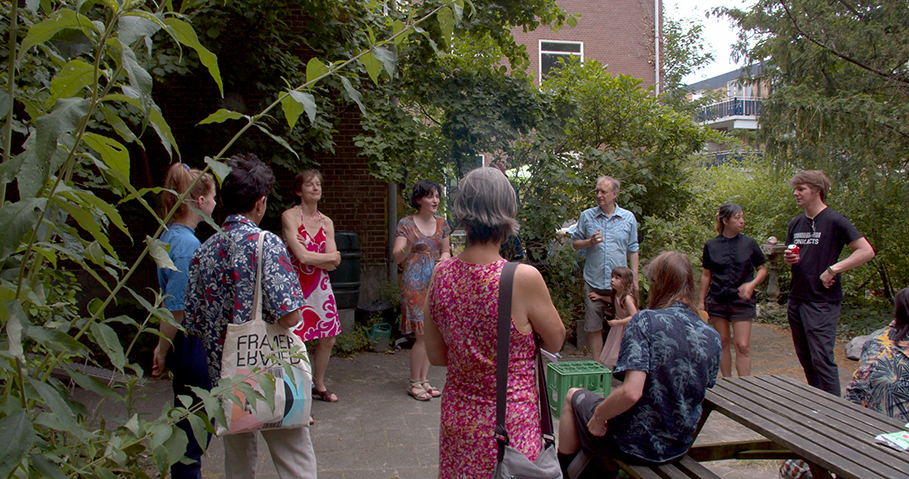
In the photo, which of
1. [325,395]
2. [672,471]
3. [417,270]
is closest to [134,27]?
[672,471]

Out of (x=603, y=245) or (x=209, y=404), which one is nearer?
(x=209, y=404)

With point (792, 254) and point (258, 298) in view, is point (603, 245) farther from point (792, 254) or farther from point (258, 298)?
point (258, 298)

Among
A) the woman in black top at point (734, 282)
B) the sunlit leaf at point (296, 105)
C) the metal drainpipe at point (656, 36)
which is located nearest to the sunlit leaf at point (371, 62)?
the sunlit leaf at point (296, 105)

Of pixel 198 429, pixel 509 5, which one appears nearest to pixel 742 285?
pixel 509 5

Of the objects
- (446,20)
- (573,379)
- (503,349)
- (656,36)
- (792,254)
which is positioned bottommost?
(573,379)

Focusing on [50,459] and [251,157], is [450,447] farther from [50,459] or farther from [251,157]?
[251,157]

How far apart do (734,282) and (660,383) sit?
263cm

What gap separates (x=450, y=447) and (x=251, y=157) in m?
1.66

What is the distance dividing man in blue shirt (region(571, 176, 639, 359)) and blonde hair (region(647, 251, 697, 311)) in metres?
2.46

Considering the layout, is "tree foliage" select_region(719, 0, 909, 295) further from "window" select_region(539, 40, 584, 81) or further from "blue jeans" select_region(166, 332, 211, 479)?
"window" select_region(539, 40, 584, 81)

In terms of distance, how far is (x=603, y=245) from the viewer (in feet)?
17.8

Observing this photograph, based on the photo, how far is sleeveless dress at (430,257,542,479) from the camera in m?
2.01

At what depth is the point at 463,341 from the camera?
206cm

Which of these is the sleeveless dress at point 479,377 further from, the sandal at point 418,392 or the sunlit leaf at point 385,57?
the sandal at point 418,392
